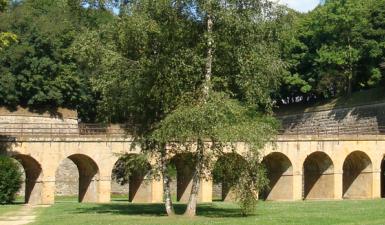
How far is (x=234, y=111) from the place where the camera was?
26.0m

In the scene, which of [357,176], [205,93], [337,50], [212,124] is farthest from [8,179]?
[337,50]

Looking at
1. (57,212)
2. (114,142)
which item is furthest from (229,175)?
(114,142)

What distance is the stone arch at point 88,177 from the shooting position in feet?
140

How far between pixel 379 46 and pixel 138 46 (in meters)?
35.3

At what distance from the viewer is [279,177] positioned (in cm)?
4794

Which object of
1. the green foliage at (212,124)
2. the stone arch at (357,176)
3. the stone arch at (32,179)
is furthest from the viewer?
the stone arch at (357,176)

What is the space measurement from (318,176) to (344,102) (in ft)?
49.6

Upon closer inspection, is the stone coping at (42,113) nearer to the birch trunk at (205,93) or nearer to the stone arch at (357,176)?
the stone arch at (357,176)

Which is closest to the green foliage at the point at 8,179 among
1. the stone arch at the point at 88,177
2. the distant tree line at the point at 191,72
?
the stone arch at the point at 88,177

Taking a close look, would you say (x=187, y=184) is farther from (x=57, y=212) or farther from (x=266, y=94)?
(x=266, y=94)

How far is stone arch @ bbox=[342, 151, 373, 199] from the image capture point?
162 ft

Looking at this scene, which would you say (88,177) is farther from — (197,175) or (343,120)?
(343,120)

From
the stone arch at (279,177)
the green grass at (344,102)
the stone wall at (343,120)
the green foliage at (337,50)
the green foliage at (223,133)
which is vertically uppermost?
the green foliage at (337,50)

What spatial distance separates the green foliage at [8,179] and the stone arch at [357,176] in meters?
22.4
